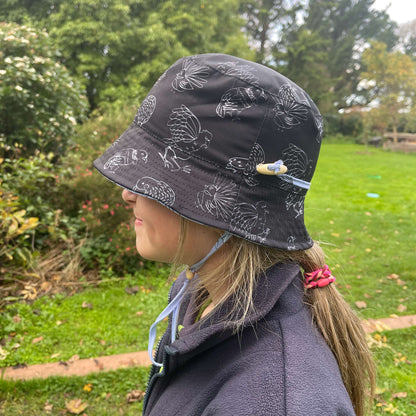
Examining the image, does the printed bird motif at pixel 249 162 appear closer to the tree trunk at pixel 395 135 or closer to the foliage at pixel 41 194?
the foliage at pixel 41 194

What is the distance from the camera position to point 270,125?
3.22 ft

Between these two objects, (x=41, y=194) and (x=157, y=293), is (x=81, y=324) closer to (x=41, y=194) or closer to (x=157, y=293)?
(x=157, y=293)

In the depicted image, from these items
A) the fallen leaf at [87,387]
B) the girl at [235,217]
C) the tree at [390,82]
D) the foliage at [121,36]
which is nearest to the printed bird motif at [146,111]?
the girl at [235,217]

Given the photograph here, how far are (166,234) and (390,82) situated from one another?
60.5 feet

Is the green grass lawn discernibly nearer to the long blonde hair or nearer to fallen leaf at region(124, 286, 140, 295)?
fallen leaf at region(124, 286, 140, 295)

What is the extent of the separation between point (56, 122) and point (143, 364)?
3982mm

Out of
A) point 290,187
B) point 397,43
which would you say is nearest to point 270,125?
point 290,187

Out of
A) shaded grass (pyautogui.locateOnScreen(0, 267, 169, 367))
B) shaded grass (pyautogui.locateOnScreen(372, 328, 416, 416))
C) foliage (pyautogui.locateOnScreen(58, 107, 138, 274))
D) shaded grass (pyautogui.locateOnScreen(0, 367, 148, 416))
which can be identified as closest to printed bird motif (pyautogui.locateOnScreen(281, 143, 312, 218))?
shaded grass (pyautogui.locateOnScreen(372, 328, 416, 416))

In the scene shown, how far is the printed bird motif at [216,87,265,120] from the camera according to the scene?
97cm

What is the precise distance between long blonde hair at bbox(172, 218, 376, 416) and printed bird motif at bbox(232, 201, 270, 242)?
3.0 inches

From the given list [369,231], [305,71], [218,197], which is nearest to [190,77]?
[218,197]

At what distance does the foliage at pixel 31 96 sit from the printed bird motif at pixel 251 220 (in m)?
4.73

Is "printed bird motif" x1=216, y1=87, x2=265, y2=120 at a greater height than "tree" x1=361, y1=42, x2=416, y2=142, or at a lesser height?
lesser

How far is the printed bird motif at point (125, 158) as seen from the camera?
108 cm
